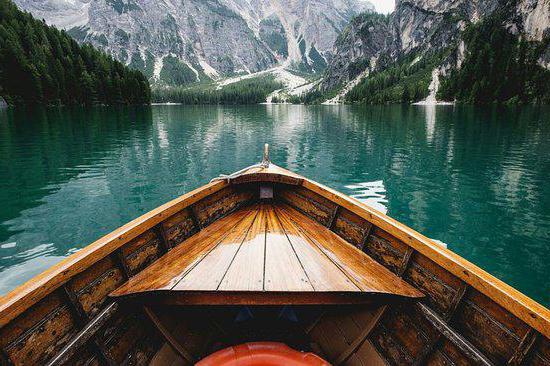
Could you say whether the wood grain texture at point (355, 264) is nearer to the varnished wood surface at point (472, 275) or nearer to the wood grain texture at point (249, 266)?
the varnished wood surface at point (472, 275)

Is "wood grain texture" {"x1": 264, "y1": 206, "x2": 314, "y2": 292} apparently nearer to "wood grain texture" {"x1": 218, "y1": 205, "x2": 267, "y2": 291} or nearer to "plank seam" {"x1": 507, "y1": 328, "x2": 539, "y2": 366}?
"wood grain texture" {"x1": 218, "y1": 205, "x2": 267, "y2": 291}

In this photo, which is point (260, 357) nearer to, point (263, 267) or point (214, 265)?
point (263, 267)

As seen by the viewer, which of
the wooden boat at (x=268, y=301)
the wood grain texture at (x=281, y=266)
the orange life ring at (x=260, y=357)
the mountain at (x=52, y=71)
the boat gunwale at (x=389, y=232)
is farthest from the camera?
the mountain at (x=52, y=71)

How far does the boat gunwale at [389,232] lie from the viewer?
2.79 m

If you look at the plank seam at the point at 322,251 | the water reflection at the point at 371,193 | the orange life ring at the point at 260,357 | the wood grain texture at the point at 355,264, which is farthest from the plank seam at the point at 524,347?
the water reflection at the point at 371,193

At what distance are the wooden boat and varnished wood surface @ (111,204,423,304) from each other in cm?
3

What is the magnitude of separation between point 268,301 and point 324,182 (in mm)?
16374

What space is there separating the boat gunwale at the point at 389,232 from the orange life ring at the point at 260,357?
6.54 ft

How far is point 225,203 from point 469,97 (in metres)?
150

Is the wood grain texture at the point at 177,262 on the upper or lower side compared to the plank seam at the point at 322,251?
upper

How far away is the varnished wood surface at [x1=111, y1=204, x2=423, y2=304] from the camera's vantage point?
13.3ft

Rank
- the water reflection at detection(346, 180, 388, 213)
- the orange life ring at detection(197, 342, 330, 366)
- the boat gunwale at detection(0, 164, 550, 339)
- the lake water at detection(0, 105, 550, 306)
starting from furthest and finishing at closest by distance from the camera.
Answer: the water reflection at detection(346, 180, 388, 213)
the lake water at detection(0, 105, 550, 306)
the orange life ring at detection(197, 342, 330, 366)
the boat gunwale at detection(0, 164, 550, 339)

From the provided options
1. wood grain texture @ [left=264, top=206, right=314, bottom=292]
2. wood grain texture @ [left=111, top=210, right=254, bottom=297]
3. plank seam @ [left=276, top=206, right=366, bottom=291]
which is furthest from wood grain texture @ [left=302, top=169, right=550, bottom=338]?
wood grain texture @ [left=111, top=210, right=254, bottom=297]

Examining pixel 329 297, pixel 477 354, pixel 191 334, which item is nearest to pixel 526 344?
pixel 477 354
